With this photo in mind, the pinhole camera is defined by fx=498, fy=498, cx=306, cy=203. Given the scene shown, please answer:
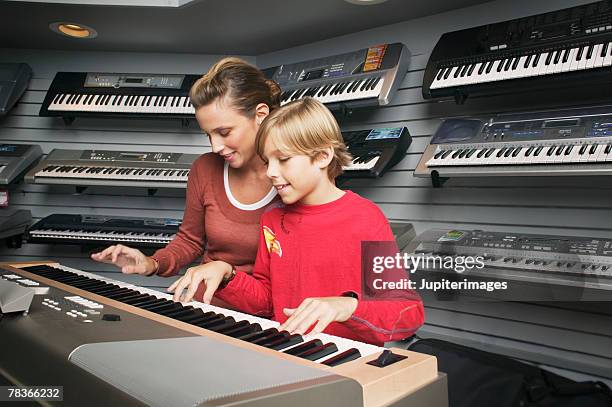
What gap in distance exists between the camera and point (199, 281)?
1.26 m

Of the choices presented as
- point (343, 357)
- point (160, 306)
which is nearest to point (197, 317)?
point (160, 306)

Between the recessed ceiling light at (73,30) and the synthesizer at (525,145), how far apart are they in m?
2.55

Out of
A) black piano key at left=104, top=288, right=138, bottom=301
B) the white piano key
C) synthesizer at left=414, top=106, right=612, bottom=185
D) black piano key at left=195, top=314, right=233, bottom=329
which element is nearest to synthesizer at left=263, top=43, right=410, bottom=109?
synthesizer at left=414, top=106, right=612, bottom=185

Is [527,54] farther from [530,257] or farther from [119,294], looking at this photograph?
[119,294]

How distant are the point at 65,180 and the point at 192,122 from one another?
3.45 feet

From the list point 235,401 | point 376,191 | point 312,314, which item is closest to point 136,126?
point 376,191

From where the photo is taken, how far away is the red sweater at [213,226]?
5.66 feet

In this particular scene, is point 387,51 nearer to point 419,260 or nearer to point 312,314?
point 419,260

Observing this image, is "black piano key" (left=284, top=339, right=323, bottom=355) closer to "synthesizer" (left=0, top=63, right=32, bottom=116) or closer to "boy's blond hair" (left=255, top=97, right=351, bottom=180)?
"boy's blond hair" (left=255, top=97, right=351, bottom=180)

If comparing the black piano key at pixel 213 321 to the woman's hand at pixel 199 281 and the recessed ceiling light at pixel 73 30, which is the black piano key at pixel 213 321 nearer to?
the woman's hand at pixel 199 281

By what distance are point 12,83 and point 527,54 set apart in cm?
363

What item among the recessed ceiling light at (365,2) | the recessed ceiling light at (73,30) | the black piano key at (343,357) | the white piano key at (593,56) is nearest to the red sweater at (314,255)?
the black piano key at (343,357)

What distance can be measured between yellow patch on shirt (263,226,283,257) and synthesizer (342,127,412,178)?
1117mm

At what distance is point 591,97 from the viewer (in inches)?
96.0
